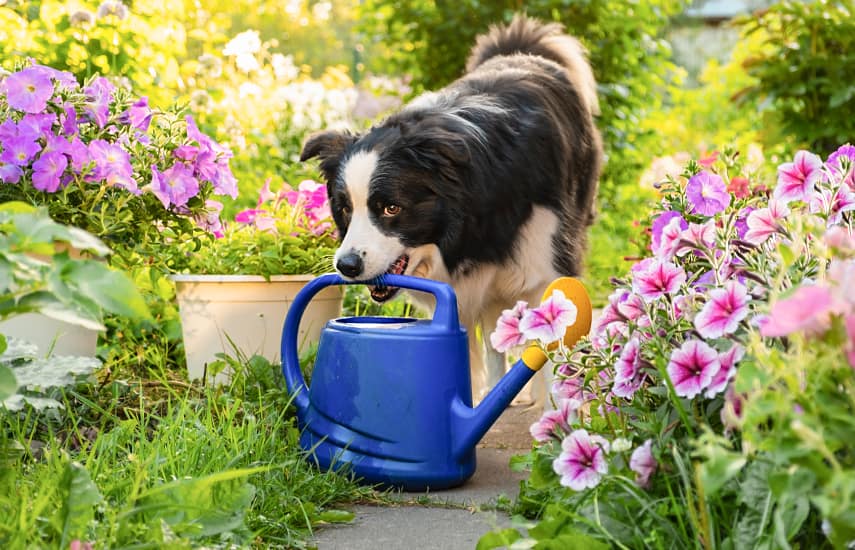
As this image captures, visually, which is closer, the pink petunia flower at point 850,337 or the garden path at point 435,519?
the pink petunia flower at point 850,337

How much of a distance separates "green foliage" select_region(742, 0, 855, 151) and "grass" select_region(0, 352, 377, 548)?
3042 millimetres

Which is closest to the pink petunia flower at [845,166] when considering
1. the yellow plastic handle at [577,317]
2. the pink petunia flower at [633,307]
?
the pink petunia flower at [633,307]

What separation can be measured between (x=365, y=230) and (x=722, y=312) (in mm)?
1448

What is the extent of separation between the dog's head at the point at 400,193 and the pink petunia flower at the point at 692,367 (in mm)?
1303

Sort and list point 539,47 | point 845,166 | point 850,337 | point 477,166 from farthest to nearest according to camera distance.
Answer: point 539,47, point 477,166, point 845,166, point 850,337

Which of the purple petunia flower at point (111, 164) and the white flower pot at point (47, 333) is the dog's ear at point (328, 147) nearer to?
the purple petunia flower at point (111, 164)

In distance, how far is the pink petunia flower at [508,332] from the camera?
1.86 metres

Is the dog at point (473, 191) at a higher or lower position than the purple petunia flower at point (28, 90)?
lower

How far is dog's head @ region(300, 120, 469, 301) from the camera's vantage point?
2787 mm

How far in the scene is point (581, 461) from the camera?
5.14 ft

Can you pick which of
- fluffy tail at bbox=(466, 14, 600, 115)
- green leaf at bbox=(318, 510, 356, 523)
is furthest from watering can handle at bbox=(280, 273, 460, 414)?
fluffy tail at bbox=(466, 14, 600, 115)

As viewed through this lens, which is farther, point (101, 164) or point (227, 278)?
point (227, 278)

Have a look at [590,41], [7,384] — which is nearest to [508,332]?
[7,384]

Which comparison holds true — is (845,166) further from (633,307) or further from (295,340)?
(295,340)
